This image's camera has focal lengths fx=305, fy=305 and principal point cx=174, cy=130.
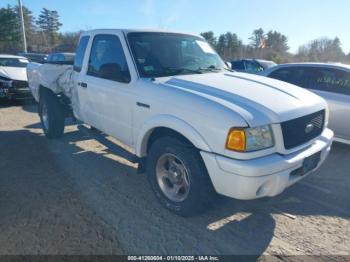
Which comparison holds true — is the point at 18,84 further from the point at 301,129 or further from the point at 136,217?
the point at 301,129

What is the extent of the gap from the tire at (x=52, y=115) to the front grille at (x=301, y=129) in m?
4.54

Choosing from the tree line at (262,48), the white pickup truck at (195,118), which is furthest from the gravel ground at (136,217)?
the tree line at (262,48)

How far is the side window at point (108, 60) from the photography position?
3.76m

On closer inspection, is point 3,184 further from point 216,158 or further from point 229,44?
point 229,44

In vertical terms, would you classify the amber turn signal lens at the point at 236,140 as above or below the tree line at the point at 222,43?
below

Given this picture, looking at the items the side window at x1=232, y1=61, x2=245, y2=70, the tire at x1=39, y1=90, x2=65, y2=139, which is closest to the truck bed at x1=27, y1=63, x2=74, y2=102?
the tire at x1=39, y1=90, x2=65, y2=139

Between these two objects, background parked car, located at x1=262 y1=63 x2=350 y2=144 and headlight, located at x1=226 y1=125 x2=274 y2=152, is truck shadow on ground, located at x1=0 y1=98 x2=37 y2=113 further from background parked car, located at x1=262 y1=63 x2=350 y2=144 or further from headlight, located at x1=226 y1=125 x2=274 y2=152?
headlight, located at x1=226 y1=125 x2=274 y2=152

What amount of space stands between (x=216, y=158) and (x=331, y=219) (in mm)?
1669

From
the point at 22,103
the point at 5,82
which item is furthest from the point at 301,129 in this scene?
the point at 22,103

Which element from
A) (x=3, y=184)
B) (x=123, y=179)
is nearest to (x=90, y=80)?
(x=123, y=179)

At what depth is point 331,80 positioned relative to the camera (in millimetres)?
5629

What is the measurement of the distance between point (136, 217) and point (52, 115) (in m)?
3.47

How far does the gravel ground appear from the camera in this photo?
2877mm

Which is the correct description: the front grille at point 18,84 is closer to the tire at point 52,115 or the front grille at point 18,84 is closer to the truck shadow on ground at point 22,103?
the truck shadow on ground at point 22,103
